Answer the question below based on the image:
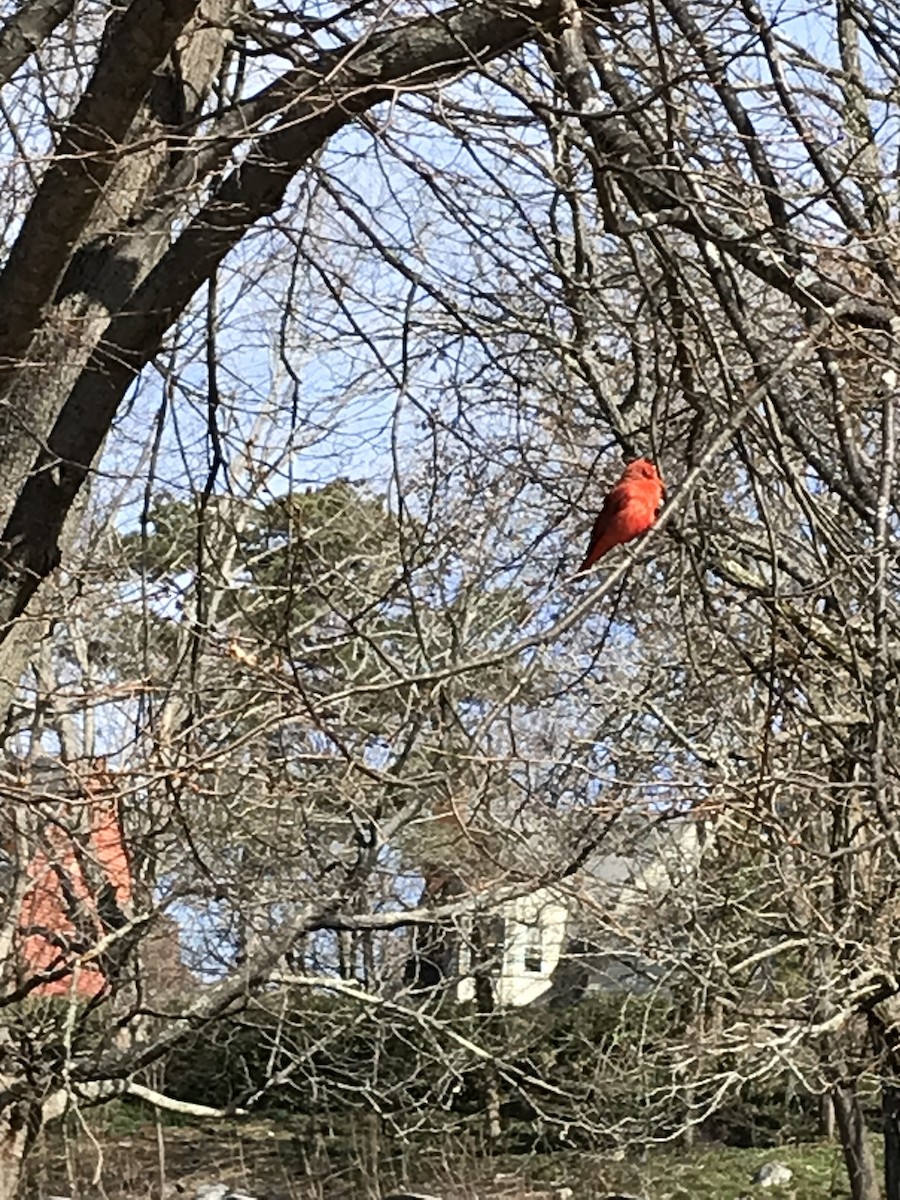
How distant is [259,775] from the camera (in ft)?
17.4

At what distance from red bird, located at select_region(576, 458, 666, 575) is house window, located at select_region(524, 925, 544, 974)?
6.41 meters

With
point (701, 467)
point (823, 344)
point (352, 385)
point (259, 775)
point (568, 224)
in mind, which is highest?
point (568, 224)

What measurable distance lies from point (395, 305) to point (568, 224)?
1.65 metres

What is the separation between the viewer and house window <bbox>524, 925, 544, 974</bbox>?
10258 mm

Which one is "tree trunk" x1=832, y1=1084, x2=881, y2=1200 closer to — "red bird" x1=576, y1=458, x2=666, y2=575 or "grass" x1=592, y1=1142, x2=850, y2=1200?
"grass" x1=592, y1=1142, x2=850, y2=1200

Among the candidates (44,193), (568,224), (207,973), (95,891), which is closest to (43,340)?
(44,193)

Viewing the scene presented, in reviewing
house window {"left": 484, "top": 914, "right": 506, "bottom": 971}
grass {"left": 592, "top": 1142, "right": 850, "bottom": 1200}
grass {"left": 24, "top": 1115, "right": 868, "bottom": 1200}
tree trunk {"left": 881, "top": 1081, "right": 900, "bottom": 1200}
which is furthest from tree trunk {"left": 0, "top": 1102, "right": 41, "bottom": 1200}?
grass {"left": 592, "top": 1142, "right": 850, "bottom": 1200}

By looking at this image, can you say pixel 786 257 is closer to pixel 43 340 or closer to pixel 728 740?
pixel 43 340

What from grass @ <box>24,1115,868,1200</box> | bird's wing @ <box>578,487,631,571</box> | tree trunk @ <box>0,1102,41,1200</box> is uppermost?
bird's wing @ <box>578,487,631,571</box>

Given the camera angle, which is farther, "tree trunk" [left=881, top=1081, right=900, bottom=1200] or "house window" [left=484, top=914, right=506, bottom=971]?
"house window" [left=484, top=914, right=506, bottom=971]

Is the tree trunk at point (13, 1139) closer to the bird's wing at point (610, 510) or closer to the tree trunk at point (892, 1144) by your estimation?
the tree trunk at point (892, 1144)

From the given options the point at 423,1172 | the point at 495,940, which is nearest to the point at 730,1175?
the point at 423,1172

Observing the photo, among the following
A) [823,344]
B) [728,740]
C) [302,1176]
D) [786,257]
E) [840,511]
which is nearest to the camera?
[823,344]

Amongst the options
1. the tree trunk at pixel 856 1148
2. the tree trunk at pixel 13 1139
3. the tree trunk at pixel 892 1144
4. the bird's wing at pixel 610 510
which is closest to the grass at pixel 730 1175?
the tree trunk at pixel 856 1148
